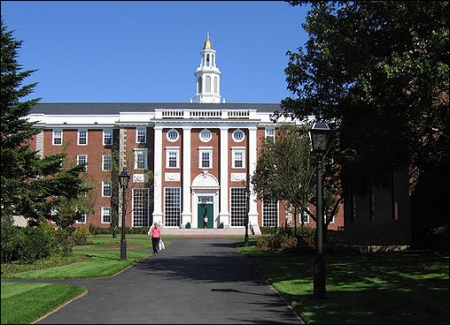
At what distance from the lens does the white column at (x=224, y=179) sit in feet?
191

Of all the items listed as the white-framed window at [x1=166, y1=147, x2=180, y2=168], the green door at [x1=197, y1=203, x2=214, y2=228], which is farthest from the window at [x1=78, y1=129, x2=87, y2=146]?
the green door at [x1=197, y1=203, x2=214, y2=228]

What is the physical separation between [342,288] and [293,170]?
646 inches

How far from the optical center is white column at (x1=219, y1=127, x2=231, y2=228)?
58.3 m

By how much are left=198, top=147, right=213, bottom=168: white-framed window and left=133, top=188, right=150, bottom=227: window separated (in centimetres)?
651

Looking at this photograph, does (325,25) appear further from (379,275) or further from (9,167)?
(9,167)

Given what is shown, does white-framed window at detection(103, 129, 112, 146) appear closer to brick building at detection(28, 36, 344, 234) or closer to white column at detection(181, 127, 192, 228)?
brick building at detection(28, 36, 344, 234)

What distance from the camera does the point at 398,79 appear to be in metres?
14.5

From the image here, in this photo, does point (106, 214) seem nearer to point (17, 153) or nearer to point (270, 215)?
point (270, 215)

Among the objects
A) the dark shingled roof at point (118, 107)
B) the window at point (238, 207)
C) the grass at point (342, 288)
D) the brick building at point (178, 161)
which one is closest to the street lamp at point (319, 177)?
the grass at point (342, 288)

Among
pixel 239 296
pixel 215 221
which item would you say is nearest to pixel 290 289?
pixel 239 296

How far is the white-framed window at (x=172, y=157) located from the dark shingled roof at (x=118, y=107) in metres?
8.57

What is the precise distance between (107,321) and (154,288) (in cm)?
473

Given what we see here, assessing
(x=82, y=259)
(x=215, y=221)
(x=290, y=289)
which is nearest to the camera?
(x=290, y=289)

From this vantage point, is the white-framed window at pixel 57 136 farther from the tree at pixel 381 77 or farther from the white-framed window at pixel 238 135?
the tree at pixel 381 77
